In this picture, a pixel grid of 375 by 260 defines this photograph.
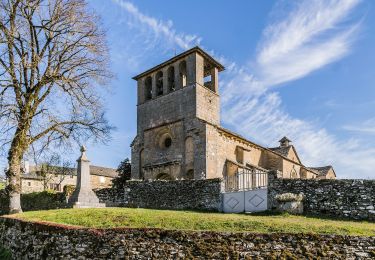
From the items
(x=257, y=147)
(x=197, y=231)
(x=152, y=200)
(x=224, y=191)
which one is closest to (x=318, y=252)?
A: (x=197, y=231)

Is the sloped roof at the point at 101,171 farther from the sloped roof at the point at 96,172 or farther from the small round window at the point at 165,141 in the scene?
the small round window at the point at 165,141

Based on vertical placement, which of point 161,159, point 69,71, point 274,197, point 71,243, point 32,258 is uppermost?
point 69,71

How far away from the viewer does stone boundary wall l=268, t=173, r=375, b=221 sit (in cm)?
1550

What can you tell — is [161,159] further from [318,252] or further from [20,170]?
[318,252]

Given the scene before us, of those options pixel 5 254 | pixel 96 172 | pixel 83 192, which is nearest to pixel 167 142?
pixel 83 192

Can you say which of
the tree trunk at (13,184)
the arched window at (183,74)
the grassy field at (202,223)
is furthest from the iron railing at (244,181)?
the arched window at (183,74)

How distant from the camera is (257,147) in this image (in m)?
35.1

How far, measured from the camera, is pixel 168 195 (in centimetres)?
2012

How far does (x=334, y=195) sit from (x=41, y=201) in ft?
57.3

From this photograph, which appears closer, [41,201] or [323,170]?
[41,201]

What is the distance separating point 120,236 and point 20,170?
12.2 meters

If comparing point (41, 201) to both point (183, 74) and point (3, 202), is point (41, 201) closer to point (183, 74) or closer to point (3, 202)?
point (3, 202)

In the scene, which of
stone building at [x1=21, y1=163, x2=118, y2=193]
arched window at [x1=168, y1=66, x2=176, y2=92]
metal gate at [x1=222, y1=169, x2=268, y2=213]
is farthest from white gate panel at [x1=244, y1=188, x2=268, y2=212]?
stone building at [x1=21, y1=163, x2=118, y2=193]

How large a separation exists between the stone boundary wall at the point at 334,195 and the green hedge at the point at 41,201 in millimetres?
12442
